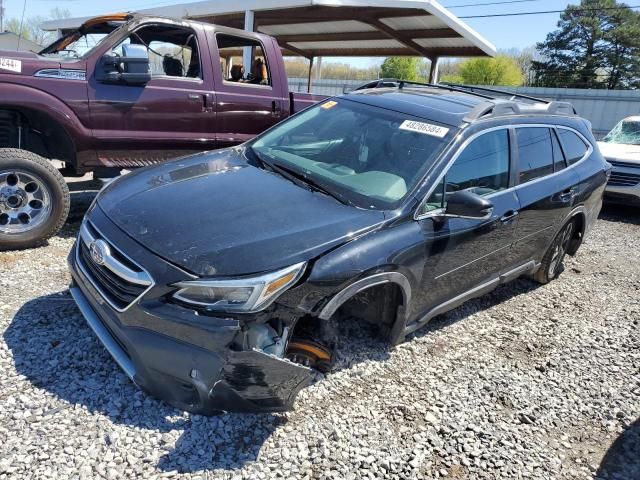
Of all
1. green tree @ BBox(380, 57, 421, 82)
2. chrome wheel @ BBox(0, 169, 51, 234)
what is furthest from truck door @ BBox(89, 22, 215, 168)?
green tree @ BBox(380, 57, 421, 82)

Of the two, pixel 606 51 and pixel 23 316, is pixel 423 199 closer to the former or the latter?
pixel 23 316

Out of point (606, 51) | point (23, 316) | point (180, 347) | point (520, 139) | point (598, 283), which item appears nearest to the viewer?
point (180, 347)

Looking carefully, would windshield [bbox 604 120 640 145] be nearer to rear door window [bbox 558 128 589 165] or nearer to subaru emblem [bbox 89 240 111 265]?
rear door window [bbox 558 128 589 165]

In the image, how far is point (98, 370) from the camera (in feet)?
9.66

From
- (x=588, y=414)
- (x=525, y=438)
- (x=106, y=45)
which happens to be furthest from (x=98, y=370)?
(x=106, y=45)

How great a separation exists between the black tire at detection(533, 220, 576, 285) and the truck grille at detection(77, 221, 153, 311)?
3.84 meters

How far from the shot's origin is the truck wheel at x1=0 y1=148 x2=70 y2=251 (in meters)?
4.41

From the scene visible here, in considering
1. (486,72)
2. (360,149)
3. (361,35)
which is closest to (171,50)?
(360,149)

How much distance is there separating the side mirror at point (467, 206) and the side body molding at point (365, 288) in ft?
1.77

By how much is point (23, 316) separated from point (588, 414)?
376 centimetres

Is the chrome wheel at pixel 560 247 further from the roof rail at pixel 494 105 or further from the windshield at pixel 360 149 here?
the windshield at pixel 360 149

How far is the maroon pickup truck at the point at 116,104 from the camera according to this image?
453 centimetres

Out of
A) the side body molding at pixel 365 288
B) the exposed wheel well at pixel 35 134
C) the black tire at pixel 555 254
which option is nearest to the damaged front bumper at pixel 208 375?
the side body molding at pixel 365 288

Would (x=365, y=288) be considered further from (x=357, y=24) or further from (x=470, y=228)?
(x=357, y=24)
